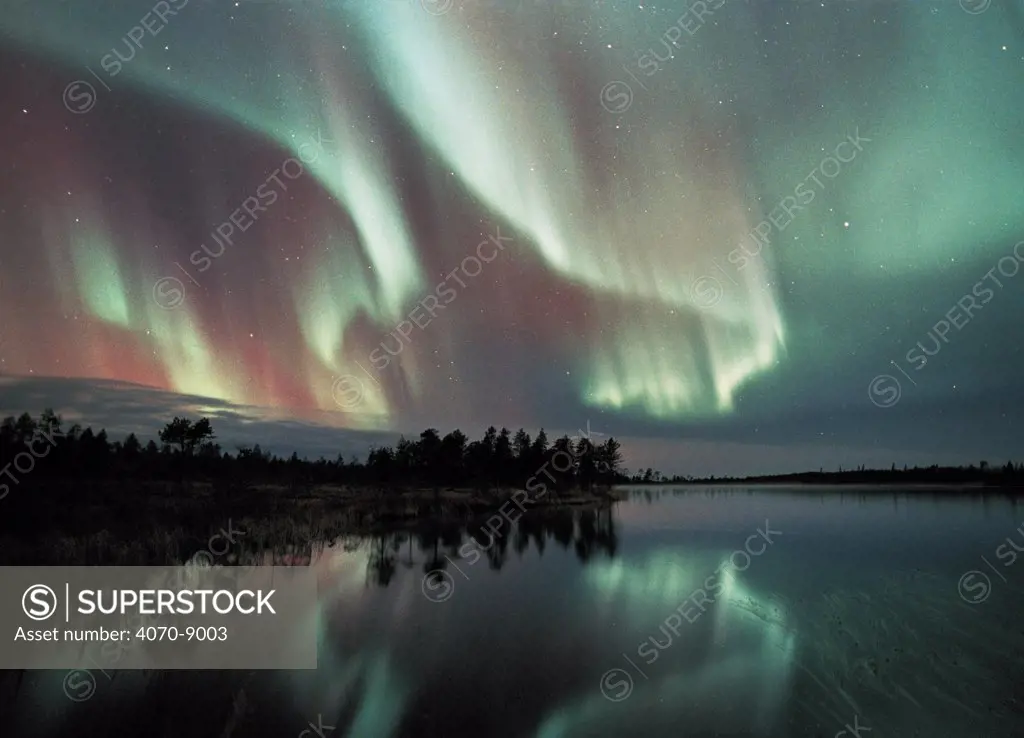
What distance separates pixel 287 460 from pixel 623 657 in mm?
43319

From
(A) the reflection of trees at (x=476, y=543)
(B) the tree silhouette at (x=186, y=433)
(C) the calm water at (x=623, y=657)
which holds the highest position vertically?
(B) the tree silhouette at (x=186, y=433)

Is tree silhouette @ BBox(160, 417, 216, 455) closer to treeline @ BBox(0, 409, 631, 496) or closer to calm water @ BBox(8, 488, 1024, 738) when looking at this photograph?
treeline @ BBox(0, 409, 631, 496)

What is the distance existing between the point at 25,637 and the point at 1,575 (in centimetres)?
305

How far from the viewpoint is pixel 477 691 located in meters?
8.98

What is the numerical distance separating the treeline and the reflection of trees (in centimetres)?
340

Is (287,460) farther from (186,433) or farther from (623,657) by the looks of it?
(623,657)

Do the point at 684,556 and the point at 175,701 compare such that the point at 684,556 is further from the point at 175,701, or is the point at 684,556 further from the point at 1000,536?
the point at 175,701

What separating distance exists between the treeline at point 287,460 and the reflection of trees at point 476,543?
3403 mm

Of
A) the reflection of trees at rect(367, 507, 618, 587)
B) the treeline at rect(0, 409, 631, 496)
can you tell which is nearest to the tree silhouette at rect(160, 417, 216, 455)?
the treeline at rect(0, 409, 631, 496)

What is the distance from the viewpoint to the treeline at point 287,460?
18.8 metres

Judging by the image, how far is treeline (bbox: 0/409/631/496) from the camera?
1880 cm

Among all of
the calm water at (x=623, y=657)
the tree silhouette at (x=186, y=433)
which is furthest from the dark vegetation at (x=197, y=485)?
the calm water at (x=623, y=657)

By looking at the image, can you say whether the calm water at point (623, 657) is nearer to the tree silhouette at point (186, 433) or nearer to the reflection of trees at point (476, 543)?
the reflection of trees at point (476, 543)

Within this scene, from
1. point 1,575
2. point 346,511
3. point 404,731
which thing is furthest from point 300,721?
point 346,511
